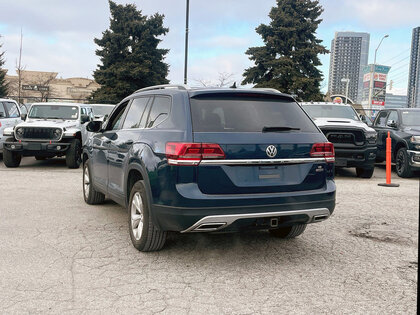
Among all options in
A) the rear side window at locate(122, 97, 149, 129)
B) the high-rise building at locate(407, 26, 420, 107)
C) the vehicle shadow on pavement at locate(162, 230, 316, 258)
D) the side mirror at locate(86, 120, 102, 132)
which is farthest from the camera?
the high-rise building at locate(407, 26, 420, 107)

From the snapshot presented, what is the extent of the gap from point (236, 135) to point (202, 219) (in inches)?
32.3

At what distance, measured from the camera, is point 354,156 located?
1062cm

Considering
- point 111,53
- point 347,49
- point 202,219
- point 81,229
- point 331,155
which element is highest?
point 347,49

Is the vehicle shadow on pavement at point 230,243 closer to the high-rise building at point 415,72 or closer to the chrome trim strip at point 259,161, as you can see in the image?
the chrome trim strip at point 259,161

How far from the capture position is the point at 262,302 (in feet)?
11.1

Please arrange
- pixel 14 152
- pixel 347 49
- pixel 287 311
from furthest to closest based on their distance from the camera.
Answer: pixel 347 49 < pixel 14 152 < pixel 287 311

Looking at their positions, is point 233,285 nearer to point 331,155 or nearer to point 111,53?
point 331,155

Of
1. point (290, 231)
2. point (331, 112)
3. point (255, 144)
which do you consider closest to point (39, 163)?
point (331, 112)

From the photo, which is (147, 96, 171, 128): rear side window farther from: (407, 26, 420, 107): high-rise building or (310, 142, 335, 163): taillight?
(407, 26, 420, 107): high-rise building

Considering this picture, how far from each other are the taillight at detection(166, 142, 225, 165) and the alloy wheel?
0.84m

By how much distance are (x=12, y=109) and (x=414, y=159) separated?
11.7 m

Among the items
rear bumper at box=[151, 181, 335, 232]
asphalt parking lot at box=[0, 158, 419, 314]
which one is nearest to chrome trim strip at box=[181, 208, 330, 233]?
rear bumper at box=[151, 181, 335, 232]

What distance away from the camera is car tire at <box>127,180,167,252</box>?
436cm

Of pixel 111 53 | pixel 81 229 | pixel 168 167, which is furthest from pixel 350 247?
pixel 111 53
